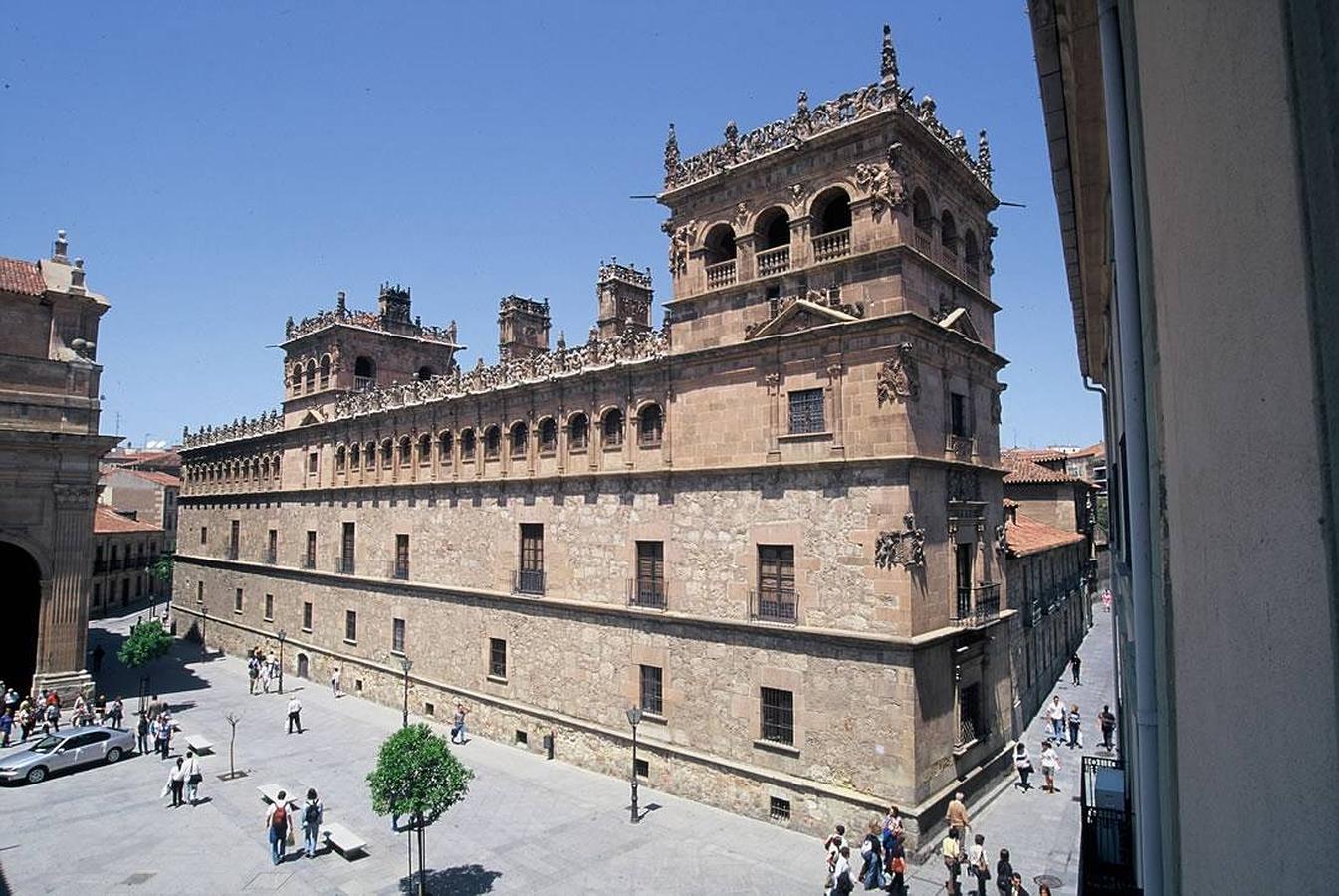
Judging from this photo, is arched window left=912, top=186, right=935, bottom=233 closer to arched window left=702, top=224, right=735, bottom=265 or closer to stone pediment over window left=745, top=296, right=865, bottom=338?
stone pediment over window left=745, top=296, right=865, bottom=338

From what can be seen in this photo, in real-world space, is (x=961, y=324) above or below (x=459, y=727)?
above

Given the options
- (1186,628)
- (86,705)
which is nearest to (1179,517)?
(1186,628)

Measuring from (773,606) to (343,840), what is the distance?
11065 mm

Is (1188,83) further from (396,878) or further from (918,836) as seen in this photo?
(396,878)

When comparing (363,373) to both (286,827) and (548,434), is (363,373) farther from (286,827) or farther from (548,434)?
(286,827)

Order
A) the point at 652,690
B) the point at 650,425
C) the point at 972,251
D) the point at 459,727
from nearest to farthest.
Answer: the point at 652,690 → the point at 972,251 → the point at 650,425 → the point at 459,727

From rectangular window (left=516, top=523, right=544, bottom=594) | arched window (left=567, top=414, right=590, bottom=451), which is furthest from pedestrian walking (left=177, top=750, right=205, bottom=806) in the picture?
arched window (left=567, top=414, right=590, bottom=451)

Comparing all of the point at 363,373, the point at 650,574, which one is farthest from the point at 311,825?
the point at 363,373

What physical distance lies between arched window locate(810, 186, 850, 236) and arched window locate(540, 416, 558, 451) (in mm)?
10461

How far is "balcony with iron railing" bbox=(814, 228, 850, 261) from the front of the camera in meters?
17.8

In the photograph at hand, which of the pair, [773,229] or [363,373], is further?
[363,373]

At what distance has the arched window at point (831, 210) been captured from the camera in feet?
60.3

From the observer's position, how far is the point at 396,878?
15.6 m

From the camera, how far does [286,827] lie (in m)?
16.3
